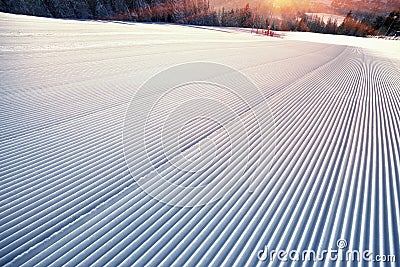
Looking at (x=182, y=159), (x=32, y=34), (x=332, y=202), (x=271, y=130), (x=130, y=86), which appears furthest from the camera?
(x=32, y=34)

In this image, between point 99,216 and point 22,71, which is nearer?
point 99,216

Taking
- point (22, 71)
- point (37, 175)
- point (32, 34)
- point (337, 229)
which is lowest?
point (337, 229)

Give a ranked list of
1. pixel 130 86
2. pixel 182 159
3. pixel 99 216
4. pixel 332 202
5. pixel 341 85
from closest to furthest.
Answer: pixel 99 216 < pixel 332 202 < pixel 182 159 < pixel 130 86 < pixel 341 85

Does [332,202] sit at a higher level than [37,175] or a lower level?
lower

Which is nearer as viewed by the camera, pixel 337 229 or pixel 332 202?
pixel 337 229

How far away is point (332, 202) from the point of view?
2.25 m

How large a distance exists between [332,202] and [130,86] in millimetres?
4398

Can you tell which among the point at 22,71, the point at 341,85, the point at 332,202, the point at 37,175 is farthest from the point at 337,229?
the point at 22,71

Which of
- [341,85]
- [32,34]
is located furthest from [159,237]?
[32,34]

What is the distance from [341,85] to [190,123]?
5.06 m

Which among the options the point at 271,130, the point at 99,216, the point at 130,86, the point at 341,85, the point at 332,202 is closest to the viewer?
the point at 99,216

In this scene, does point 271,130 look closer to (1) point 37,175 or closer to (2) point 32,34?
(1) point 37,175

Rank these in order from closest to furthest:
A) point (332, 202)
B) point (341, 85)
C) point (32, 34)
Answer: point (332, 202) < point (341, 85) < point (32, 34)

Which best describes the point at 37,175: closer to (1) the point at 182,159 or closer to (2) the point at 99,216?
(2) the point at 99,216
